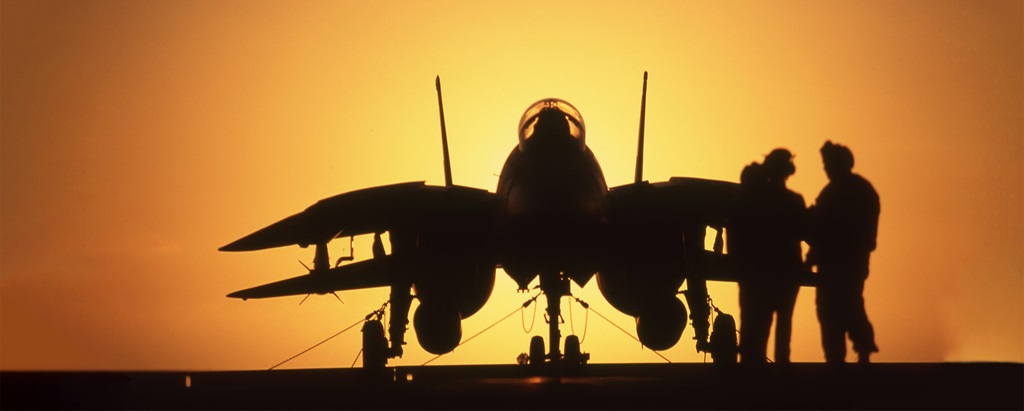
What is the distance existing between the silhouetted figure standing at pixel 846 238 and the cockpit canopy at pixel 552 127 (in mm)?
6051

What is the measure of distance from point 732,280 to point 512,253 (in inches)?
351

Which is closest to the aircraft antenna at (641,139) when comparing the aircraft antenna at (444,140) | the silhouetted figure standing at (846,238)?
the aircraft antenna at (444,140)

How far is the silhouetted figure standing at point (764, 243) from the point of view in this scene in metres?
11.8

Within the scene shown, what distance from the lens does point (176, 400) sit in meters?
10.3

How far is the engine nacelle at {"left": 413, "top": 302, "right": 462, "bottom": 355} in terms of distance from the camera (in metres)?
19.3

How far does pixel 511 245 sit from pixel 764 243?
5.18 metres

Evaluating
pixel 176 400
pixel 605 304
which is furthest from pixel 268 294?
pixel 176 400

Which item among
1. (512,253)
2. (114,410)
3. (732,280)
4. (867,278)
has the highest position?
(732,280)

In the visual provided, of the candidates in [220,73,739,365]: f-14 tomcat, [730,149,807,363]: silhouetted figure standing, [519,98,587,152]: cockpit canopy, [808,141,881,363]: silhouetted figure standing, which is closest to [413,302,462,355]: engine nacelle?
[220,73,739,365]: f-14 tomcat

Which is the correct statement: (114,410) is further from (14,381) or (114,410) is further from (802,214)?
(802,214)

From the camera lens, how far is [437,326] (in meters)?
19.5

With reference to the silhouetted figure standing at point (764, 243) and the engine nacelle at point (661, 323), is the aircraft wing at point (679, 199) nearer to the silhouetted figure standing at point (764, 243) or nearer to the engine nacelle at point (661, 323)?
the engine nacelle at point (661, 323)

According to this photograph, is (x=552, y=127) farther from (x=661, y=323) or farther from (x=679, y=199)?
(x=661, y=323)

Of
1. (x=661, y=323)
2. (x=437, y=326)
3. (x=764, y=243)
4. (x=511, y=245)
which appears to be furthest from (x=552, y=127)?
(x=764, y=243)
